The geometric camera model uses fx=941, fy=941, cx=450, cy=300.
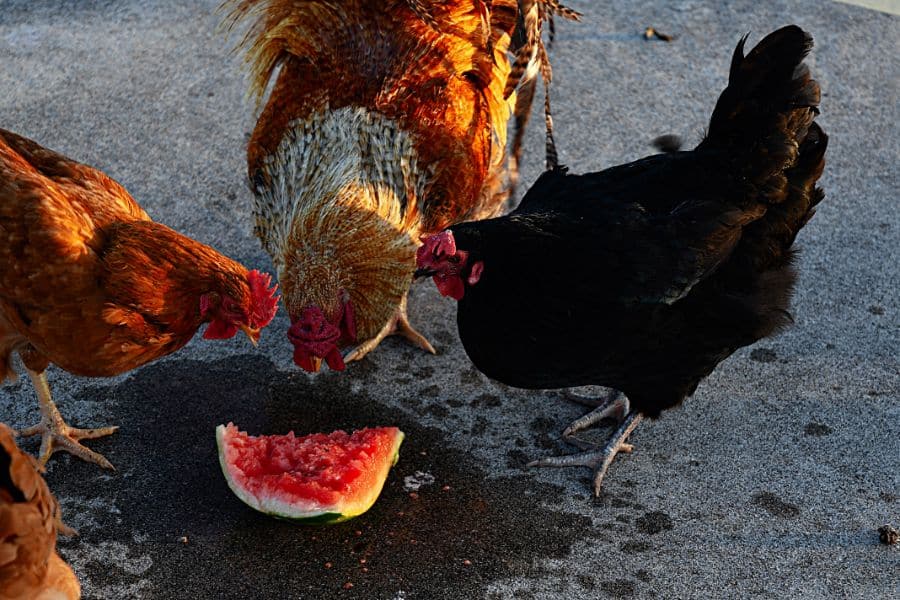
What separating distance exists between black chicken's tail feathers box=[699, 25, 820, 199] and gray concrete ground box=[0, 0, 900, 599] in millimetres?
1361

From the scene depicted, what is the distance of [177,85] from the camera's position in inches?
304

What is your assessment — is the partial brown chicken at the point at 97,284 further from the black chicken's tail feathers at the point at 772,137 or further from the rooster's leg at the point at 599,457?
the black chicken's tail feathers at the point at 772,137

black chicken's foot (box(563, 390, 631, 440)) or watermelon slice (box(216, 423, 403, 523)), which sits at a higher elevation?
black chicken's foot (box(563, 390, 631, 440))

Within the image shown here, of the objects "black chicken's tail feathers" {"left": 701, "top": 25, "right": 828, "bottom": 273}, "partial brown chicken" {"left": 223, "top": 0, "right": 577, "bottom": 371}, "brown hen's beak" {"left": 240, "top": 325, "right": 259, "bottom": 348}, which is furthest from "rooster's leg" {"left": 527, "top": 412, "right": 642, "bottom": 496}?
Result: "brown hen's beak" {"left": 240, "top": 325, "right": 259, "bottom": 348}

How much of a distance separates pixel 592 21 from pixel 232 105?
11.0ft

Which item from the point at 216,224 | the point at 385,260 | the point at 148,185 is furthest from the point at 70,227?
the point at 148,185

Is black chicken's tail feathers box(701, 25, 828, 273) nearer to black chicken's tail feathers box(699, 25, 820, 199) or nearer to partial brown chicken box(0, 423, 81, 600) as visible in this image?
black chicken's tail feathers box(699, 25, 820, 199)

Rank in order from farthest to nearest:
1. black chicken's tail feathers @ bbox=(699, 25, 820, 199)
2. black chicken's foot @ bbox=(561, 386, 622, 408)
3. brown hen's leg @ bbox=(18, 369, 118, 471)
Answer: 1. black chicken's foot @ bbox=(561, 386, 622, 408)
2. brown hen's leg @ bbox=(18, 369, 118, 471)
3. black chicken's tail feathers @ bbox=(699, 25, 820, 199)

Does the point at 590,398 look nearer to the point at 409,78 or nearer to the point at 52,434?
the point at 409,78

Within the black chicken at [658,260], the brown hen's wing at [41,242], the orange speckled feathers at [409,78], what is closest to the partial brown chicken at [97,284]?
the brown hen's wing at [41,242]

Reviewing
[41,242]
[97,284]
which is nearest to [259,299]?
[97,284]

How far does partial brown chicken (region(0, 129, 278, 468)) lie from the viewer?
154 inches

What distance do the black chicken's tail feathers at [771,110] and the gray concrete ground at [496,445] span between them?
53.6 inches

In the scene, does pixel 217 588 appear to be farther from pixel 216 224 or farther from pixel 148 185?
pixel 148 185
